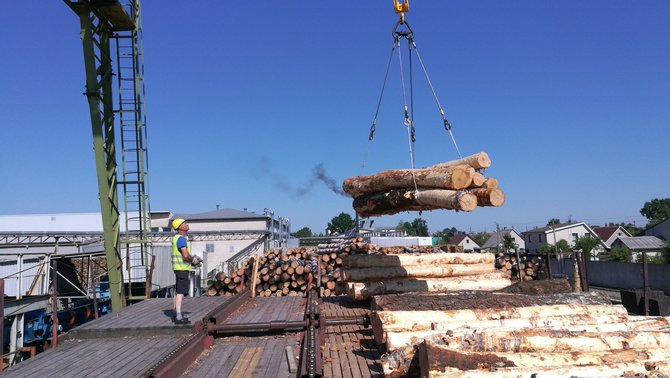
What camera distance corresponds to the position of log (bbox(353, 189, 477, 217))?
23.0 feet

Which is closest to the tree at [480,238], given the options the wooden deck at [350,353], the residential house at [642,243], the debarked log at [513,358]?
the residential house at [642,243]

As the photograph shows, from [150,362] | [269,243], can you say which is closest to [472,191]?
[150,362]

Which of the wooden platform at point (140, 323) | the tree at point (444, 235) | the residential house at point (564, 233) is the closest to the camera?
the wooden platform at point (140, 323)

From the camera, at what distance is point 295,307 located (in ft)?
30.4

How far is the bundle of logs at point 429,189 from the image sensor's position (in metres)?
7.21

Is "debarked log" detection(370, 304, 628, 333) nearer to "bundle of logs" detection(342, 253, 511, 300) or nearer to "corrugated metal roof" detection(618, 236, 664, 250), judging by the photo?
"bundle of logs" detection(342, 253, 511, 300)

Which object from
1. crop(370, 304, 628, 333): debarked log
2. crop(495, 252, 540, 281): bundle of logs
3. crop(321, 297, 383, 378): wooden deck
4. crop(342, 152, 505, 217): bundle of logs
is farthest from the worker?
crop(495, 252, 540, 281): bundle of logs

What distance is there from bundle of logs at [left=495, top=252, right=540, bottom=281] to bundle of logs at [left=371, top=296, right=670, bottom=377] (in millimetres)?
8924

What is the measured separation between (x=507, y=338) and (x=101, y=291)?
1411 centimetres

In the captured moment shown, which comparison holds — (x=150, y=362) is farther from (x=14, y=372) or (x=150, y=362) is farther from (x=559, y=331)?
(x=559, y=331)

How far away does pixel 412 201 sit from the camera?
8.20 m

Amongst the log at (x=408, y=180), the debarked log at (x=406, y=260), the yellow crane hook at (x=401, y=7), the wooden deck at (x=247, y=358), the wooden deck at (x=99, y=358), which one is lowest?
the wooden deck at (x=247, y=358)

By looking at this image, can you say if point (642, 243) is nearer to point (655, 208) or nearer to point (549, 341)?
point (549, 341)

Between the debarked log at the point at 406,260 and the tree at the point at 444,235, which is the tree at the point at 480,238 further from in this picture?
the debarked log at the point at 406,260
